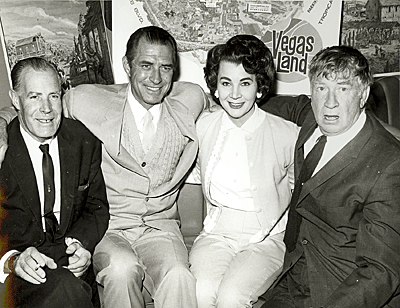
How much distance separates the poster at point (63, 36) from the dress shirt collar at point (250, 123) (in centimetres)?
95

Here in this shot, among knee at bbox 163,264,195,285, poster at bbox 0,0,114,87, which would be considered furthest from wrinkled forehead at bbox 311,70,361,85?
poster at bbox 0,0,114,87

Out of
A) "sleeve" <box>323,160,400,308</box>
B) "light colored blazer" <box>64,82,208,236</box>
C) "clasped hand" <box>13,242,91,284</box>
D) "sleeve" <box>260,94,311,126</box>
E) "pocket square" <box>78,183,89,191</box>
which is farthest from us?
"sleeve" <box>260,94,311,126</box>

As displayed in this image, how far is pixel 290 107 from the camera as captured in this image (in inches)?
95.3

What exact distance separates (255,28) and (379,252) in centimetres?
173

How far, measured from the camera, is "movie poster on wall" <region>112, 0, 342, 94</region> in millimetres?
2910

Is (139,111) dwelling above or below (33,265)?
above

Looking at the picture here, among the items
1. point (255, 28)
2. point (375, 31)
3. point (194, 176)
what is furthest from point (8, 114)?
point (375, 31)

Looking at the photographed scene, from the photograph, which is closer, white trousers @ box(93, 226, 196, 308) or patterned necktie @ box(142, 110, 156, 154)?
white trousers @ box(93, 226, 196, 308)

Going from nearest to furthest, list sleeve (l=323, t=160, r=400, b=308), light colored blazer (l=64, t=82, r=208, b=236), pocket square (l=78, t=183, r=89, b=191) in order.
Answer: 1. sleeve (l=323, t=160, r=400, b=308)
2. pocket square (l=78, t=183, r=89, b=191)
3. light colored blazer (l=64, t=82, r=208, b=236)

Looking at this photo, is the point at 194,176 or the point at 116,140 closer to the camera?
the point at 116,140

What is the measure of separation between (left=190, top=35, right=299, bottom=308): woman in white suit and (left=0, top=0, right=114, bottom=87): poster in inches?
34.5

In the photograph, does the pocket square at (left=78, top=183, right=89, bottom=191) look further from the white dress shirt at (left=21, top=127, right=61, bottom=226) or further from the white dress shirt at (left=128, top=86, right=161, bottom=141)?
the white dress shirt at (left=128, top=86, right=161, bottom=141)

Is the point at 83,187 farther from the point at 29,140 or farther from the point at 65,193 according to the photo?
the point at 29,140

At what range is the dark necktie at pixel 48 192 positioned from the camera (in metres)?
2.06
